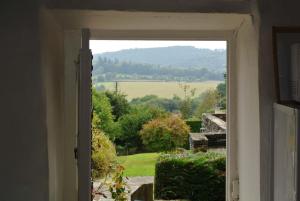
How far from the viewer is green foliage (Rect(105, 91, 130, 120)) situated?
290cm

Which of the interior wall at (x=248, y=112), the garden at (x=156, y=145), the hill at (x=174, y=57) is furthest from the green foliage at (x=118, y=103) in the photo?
the interior wall at (x=248, y=112)

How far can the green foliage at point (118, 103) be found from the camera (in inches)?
114

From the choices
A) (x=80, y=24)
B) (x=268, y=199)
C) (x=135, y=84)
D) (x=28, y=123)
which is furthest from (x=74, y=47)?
(x=268, y=199)

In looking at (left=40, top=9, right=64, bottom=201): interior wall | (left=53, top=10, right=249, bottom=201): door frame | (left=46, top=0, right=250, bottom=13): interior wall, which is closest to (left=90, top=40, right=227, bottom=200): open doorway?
(left=53, top=10, right=249, bottom=201): door frame

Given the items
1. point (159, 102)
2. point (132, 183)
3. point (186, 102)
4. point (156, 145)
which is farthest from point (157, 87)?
point (132, 183)

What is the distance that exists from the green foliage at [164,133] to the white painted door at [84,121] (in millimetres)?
1083

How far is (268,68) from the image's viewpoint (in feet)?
6.39

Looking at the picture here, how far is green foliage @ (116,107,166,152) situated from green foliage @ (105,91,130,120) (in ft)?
0.13

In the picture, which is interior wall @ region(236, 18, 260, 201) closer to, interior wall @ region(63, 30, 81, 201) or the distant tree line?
the distant tree line

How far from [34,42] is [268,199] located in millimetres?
1412

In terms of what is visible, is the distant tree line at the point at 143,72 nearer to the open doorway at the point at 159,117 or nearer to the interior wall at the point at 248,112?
the open doorway at the point at 159,117

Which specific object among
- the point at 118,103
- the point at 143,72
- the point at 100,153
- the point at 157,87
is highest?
the point at 143,72

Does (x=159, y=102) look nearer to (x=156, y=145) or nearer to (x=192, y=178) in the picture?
(x=156, y=145)

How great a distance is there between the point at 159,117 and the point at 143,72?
379 mm
